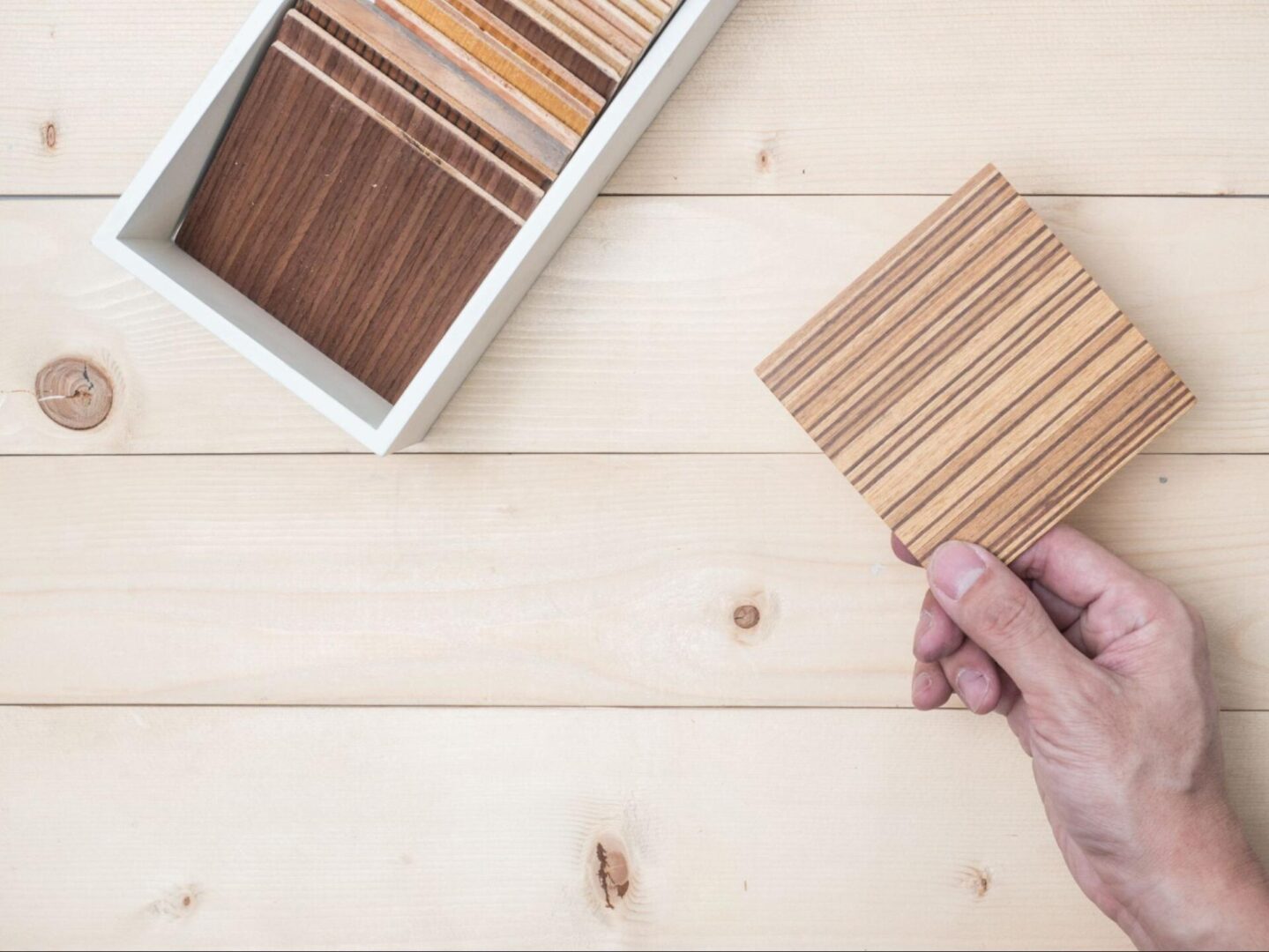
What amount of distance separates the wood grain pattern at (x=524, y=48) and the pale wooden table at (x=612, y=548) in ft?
0.30

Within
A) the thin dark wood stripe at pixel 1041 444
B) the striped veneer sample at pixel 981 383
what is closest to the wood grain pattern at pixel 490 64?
the striped veneer sample at pixel 981 383

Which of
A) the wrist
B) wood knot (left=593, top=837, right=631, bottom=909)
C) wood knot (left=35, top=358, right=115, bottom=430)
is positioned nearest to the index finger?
the wrist

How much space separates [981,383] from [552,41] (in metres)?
0.27

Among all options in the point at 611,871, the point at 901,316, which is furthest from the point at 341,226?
the point at 611,871

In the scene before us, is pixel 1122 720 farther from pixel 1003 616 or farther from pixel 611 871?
pixel 611 871

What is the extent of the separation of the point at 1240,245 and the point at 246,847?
68 cm

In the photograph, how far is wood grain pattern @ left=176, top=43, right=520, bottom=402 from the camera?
490 millimetres

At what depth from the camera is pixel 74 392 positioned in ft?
1.89

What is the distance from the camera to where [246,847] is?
0.60 meters

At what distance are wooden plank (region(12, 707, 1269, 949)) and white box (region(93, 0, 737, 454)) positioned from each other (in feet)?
0.68

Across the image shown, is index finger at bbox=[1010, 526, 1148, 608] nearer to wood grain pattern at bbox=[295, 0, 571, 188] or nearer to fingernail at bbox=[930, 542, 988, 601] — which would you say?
fingernail at bbox=[930, 542, 988, 601]

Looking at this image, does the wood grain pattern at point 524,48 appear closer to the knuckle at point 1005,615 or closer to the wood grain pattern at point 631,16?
the wood grain pattern at point 631,16

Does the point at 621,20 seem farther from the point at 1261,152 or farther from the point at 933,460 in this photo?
the point at 1261,152

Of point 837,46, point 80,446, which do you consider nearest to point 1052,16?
point 837,46
